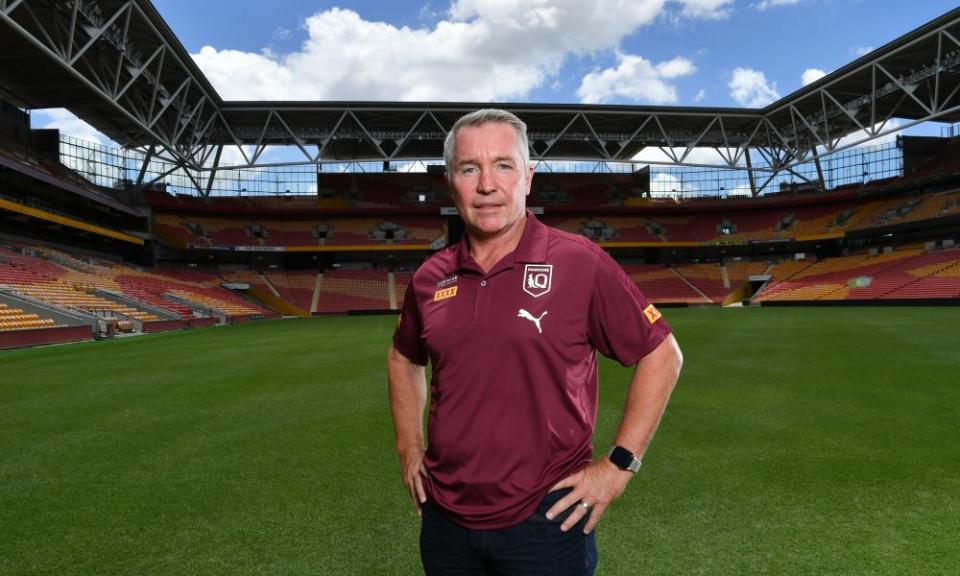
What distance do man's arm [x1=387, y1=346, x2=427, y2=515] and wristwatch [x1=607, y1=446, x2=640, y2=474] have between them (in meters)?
0.68

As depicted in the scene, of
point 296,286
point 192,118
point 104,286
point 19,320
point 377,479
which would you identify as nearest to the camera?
point 377,479

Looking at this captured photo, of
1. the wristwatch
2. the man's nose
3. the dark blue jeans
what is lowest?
the dark blue jeans

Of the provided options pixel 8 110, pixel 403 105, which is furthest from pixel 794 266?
pixel 8 110

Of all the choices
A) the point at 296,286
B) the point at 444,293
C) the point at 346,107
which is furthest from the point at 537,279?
the point at 296,286

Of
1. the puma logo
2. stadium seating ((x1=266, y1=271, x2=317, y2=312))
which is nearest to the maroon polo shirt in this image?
the puma logo

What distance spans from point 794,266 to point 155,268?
52254 millimetres

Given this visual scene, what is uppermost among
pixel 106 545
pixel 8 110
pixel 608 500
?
pixel 8 110

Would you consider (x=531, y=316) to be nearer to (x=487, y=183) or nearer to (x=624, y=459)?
(x=487, y=183)

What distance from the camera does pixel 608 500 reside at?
5.95 feet

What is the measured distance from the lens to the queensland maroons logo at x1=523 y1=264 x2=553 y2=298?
181cm

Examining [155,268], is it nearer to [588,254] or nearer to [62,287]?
[62,287]

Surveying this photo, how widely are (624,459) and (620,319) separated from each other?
1.48 feet

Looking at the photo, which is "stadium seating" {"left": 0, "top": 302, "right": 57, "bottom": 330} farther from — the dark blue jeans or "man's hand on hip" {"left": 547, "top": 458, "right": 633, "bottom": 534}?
"man's hand on hip" {"left": 547, "top": 458, "right": 633, "bottom": 534}

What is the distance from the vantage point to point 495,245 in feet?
6.44
